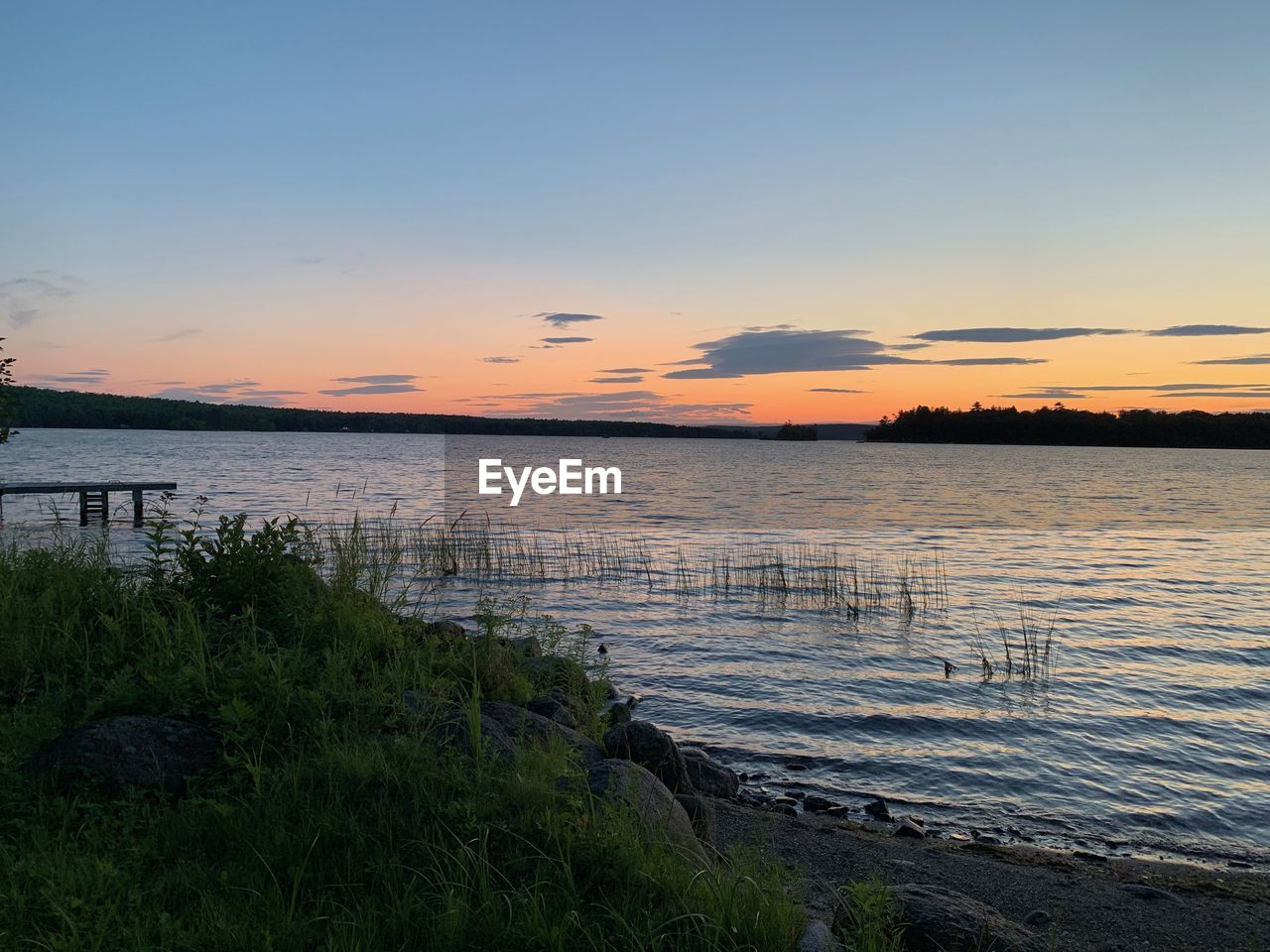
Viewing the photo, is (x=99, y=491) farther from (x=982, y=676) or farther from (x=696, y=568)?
(x=982, y=676)

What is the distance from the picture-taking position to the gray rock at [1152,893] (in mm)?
7383

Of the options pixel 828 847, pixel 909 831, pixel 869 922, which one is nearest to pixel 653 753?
pixel 828 847

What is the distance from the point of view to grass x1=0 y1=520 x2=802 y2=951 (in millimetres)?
4305

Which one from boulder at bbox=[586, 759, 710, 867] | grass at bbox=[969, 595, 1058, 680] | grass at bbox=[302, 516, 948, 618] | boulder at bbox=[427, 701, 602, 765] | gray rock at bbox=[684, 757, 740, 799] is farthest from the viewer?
grass at bbox=[302, 516, 948, 618]

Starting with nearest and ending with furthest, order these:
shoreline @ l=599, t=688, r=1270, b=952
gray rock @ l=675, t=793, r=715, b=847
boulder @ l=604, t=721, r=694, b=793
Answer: shoreline @ l=599, t=688, r=1270, b=952 → gray rock @ l=675, t=793, r=715, b=847 → boulder @ l=604, t=721, r=694, b=793

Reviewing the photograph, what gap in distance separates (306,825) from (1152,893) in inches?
287

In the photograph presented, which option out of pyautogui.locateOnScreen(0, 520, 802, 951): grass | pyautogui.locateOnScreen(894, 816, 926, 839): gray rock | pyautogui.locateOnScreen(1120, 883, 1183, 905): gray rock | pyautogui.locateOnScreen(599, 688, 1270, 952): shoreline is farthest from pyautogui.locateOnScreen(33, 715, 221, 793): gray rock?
pyautogui.locateOnScreen(1120, 883, 1183, 905): gray rock

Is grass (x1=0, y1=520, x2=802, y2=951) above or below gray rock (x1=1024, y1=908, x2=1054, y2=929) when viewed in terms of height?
above

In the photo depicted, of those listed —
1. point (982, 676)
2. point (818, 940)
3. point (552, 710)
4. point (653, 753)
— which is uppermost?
point (818, 940)

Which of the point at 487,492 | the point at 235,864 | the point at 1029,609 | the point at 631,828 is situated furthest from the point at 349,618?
the point at 487,492

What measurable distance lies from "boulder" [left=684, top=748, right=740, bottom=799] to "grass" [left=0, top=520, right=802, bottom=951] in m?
3.22

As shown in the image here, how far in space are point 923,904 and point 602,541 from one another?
25071mm

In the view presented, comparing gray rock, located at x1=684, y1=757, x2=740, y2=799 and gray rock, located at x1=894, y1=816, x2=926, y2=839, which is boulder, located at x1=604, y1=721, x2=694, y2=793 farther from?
gray rock, located at x1=894, y1=816, x2=926, y2=839

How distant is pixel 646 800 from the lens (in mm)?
5883
